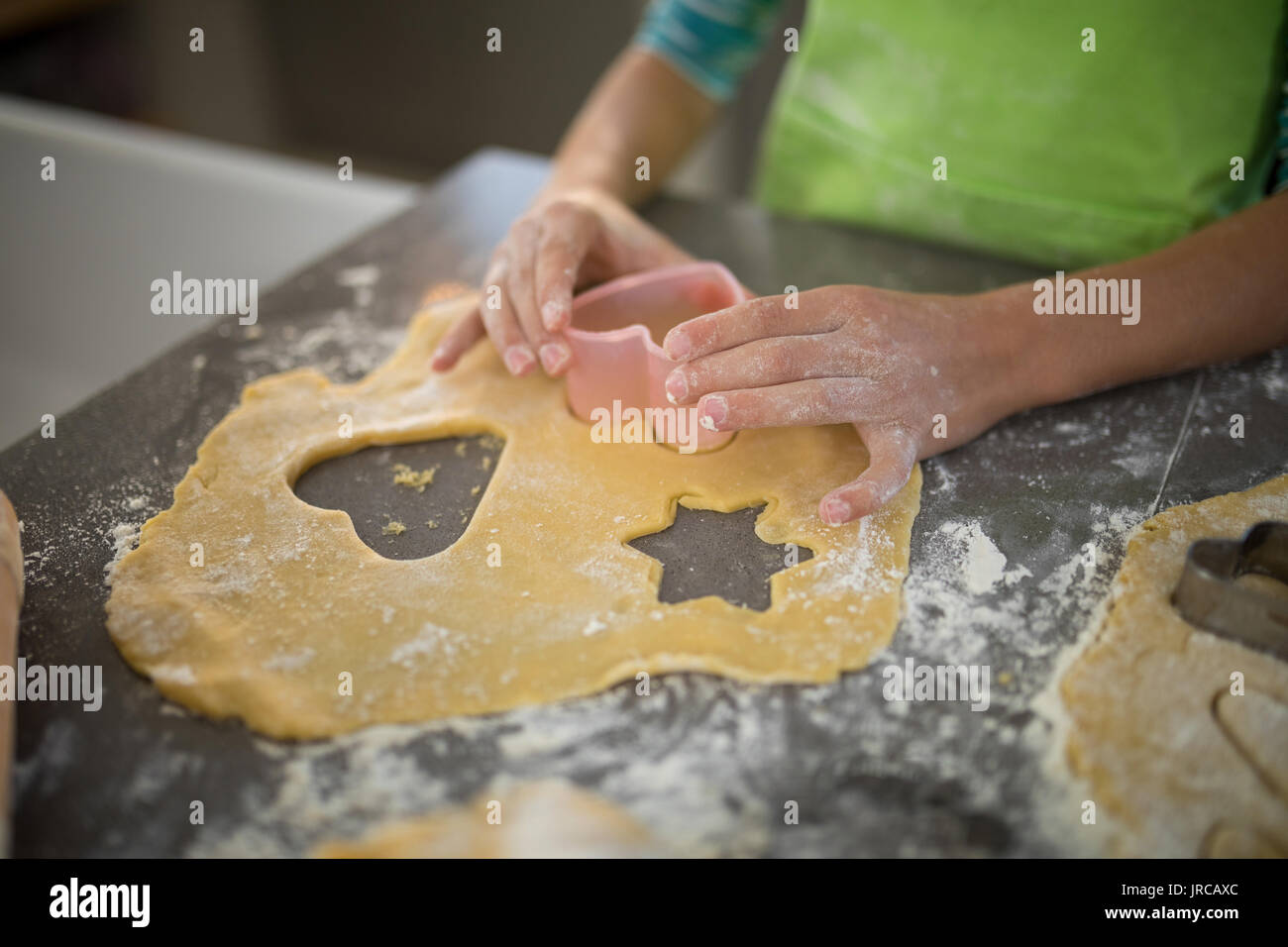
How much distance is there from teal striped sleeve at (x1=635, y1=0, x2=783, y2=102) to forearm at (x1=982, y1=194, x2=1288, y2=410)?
31.1 inches

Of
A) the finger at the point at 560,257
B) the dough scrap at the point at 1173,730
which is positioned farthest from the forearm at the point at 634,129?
the dough scrap at the point at 1173,730

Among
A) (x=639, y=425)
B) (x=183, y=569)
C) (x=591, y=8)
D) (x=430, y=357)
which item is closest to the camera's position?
(x=183, y=569)

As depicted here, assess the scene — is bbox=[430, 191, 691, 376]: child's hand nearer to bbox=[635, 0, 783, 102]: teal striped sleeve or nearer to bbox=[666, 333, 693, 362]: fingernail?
bbox=[666, 333, 693, 362]: fingernail

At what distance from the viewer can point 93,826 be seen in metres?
0.78

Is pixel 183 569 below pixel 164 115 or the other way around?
below

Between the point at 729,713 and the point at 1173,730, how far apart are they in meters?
0.38

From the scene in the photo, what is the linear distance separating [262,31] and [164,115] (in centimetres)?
55

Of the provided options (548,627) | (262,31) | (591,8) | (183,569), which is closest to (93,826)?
(183,569)

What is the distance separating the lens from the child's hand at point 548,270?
45.8 inches

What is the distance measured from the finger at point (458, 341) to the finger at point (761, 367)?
14.0 inches

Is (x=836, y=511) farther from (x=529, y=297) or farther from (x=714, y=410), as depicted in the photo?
(x=529, y=297)

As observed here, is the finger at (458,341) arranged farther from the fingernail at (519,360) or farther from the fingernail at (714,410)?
the fingernail at (714,410)

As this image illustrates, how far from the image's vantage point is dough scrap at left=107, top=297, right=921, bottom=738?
2.89 feet
